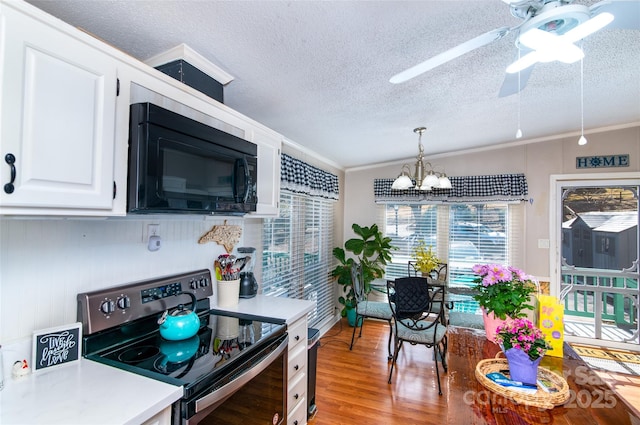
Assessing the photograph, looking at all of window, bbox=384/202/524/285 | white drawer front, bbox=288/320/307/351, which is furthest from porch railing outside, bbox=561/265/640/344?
white drawer front, bbox=288/320/307/351

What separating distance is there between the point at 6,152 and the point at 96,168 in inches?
9.6

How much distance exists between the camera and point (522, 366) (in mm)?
1267

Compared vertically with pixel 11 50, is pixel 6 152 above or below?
below

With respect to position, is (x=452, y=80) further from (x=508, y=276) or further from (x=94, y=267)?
(x=94, y=267)

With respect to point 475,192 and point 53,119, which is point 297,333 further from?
point 475,192

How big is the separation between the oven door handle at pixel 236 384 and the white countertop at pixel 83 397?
0.11 metres

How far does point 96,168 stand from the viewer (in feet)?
3.56

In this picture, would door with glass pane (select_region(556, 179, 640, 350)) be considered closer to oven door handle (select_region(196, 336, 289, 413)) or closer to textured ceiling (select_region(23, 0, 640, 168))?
textured ceiling (select_region(23, 0, 640, 168))

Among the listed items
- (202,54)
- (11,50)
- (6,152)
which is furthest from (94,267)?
(202,54)

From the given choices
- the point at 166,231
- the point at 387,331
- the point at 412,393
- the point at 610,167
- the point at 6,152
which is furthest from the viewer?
the point at 387,331

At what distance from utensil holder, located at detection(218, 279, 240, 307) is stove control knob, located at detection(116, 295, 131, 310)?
23.7 inches

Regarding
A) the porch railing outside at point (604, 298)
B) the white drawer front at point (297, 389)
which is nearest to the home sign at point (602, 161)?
the porch railing outside at point (604, 298)

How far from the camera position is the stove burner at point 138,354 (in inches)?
50.3

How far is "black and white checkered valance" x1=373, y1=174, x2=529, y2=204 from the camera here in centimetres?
403
